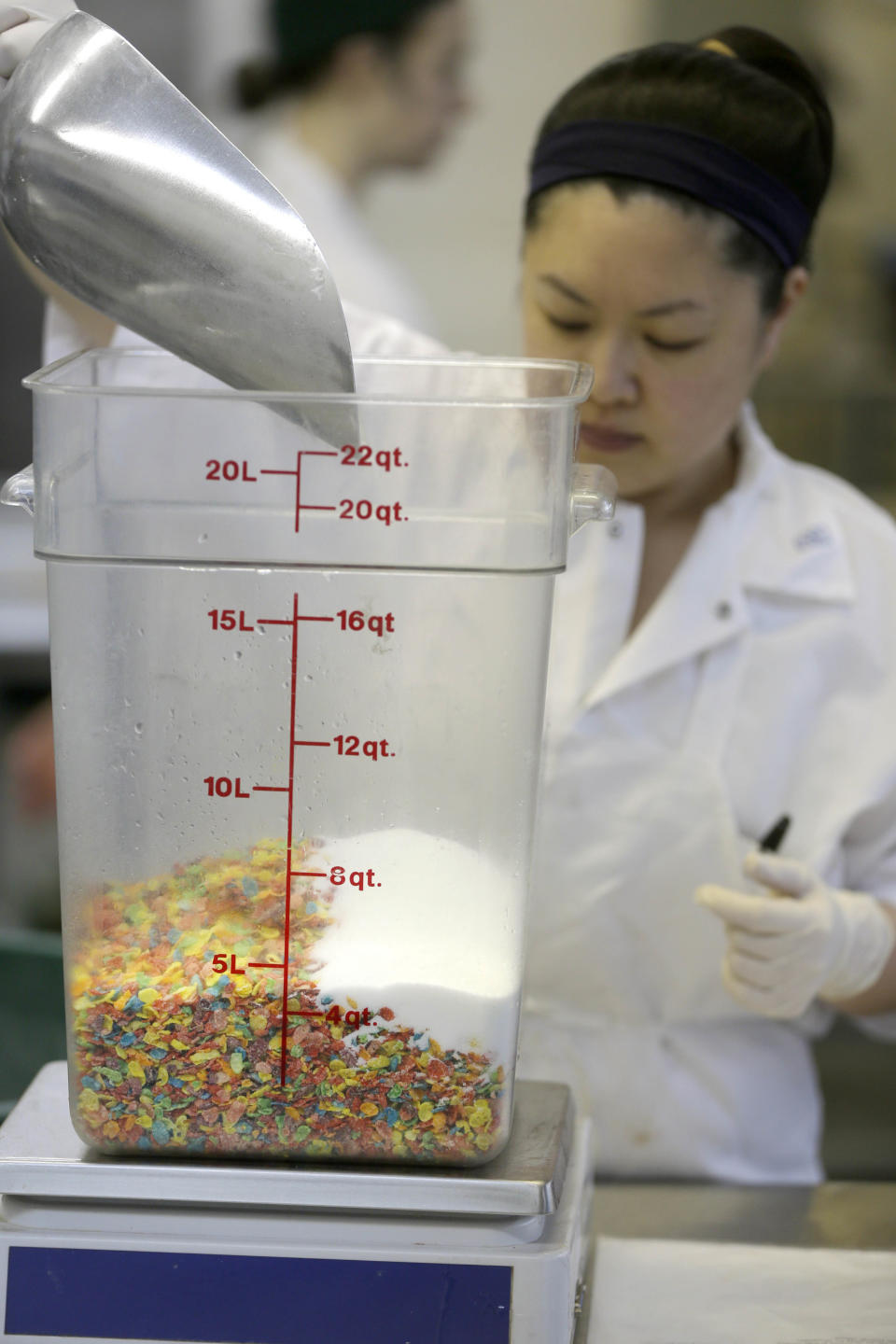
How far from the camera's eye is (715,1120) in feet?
4.56

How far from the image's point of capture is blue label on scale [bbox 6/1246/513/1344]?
0.77 m

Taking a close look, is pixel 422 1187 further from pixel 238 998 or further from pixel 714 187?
pixel 714 187

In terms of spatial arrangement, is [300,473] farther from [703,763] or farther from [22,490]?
[703,763]

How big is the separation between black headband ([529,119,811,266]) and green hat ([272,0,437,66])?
1.43 m

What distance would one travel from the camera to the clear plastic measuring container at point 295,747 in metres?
0.74

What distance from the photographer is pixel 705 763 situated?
4.46 ft

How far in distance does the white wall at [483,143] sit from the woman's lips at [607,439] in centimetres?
185

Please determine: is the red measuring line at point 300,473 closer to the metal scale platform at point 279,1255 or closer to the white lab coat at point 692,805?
the metal scale platform at point 279,1255

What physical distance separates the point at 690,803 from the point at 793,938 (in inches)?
8.3

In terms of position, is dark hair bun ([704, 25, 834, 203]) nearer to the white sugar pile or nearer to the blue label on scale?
the white sugar pile

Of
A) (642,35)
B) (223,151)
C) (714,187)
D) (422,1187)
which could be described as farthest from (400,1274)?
(642,35)

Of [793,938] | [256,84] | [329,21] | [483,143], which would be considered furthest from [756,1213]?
[483,143]

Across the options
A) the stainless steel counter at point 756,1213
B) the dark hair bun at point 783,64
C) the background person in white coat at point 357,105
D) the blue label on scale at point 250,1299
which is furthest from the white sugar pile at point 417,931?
the background person in white coat at point 357,105

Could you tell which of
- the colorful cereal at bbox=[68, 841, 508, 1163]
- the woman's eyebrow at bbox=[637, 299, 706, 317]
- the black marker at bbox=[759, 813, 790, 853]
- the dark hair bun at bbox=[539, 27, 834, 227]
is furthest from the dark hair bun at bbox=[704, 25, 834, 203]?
the colorful cereal at bbox=[68, 841, 508, 1163]
